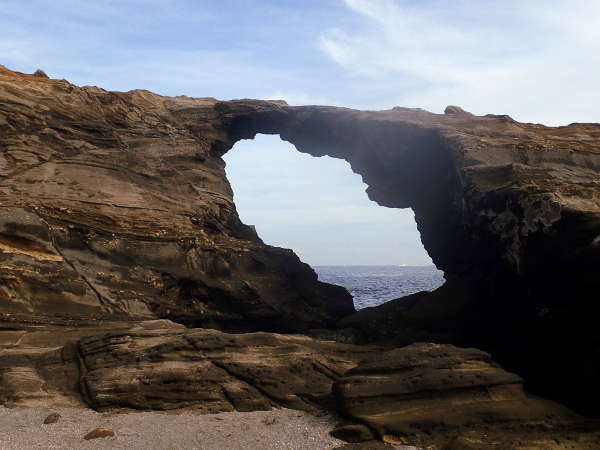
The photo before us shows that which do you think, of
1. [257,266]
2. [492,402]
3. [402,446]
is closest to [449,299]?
[257,266]

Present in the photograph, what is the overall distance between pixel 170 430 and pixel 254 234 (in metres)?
17.6

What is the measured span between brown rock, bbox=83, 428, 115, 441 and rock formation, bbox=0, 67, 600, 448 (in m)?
1.69

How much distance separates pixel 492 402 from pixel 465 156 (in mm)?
11058

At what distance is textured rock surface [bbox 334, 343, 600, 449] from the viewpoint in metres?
10.5

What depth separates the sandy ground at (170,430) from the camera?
9938 millimetres

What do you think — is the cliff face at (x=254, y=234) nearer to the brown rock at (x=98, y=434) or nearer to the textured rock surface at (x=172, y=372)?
the textured rock surface at (x=172, y=372)

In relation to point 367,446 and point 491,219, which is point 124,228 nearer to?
point 367,446

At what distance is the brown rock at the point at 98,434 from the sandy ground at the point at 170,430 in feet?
0.41

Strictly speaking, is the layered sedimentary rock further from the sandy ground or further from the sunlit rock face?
the sunlit rock face

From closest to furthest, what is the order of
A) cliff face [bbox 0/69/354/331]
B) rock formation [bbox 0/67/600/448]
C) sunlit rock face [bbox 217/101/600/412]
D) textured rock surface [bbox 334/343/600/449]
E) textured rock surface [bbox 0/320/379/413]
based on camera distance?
textured rock surface [bbox 334/343/600/449], textured rock surface [bbox 0/320/379/413], rock formation [bbox 0/67/600/448], sunlit rock face [bbox 217/101/600/412], cliff face [bbox 0/69/354/331]

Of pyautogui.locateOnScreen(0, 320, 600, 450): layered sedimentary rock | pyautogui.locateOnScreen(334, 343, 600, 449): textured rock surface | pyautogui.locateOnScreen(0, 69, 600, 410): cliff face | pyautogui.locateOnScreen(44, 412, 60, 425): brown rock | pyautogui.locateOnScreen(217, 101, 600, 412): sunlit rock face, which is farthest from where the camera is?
pyautogui.locateOnScreen(0, 69, 600, 410): cliff face

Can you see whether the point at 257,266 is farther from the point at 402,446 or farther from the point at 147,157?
the point at 402,446

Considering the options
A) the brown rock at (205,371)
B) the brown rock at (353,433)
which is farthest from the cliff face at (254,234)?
the brown rock at (353,433)

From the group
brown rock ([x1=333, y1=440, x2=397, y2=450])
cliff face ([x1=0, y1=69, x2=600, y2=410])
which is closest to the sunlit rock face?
cliff face ([x1=0, y1=69, x2=600, y2=410])
